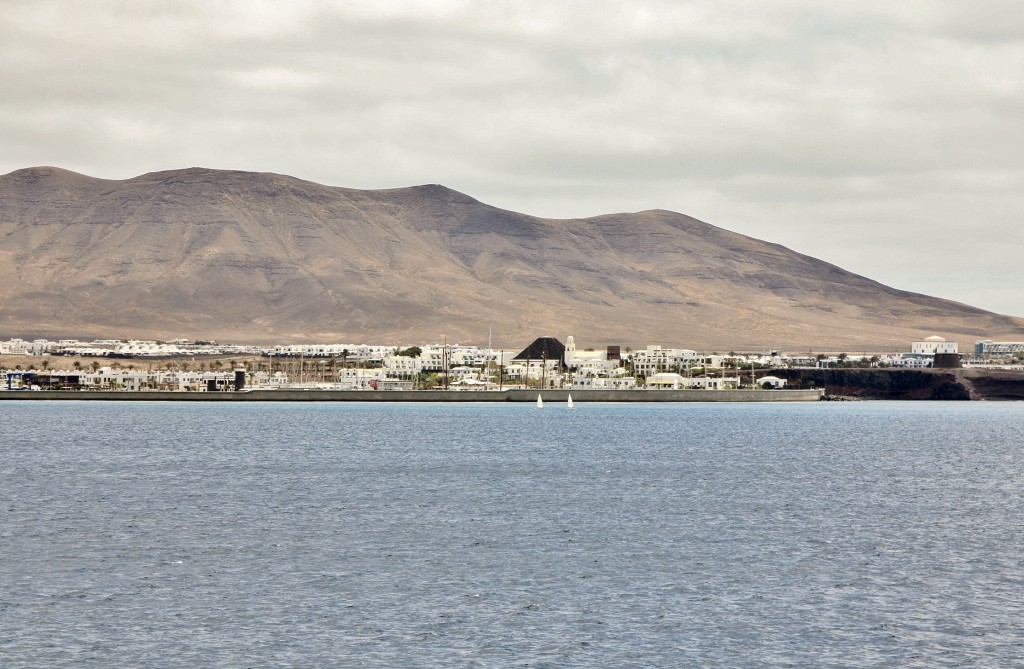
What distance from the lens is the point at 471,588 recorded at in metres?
38.9

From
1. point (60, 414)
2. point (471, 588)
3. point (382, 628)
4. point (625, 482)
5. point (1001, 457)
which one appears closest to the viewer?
point (382, 628)

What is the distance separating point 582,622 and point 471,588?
5.37 meters

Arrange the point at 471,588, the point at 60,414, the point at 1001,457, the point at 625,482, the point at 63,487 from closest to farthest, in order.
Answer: the point at 471,588
the point at 63,487
the point at 625,482
the point at 1001,457
the point at 60,414

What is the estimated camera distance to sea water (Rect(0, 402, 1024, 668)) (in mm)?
31906

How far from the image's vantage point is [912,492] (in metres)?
69.1

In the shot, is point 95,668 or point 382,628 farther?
A: point 382,628

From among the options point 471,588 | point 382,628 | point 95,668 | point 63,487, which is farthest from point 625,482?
point 95,668

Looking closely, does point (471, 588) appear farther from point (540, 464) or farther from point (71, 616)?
point (540, 464)

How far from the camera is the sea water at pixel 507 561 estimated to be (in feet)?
105

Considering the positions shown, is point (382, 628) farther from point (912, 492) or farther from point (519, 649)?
point (912, 492)

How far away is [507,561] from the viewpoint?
43.7m

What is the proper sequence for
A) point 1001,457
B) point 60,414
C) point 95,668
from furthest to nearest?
1. point 60,414
2. point 1001,457
3. point 95,668

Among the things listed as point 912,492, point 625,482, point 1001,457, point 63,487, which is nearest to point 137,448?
point 63,487

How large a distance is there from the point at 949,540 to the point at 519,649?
24201mm
